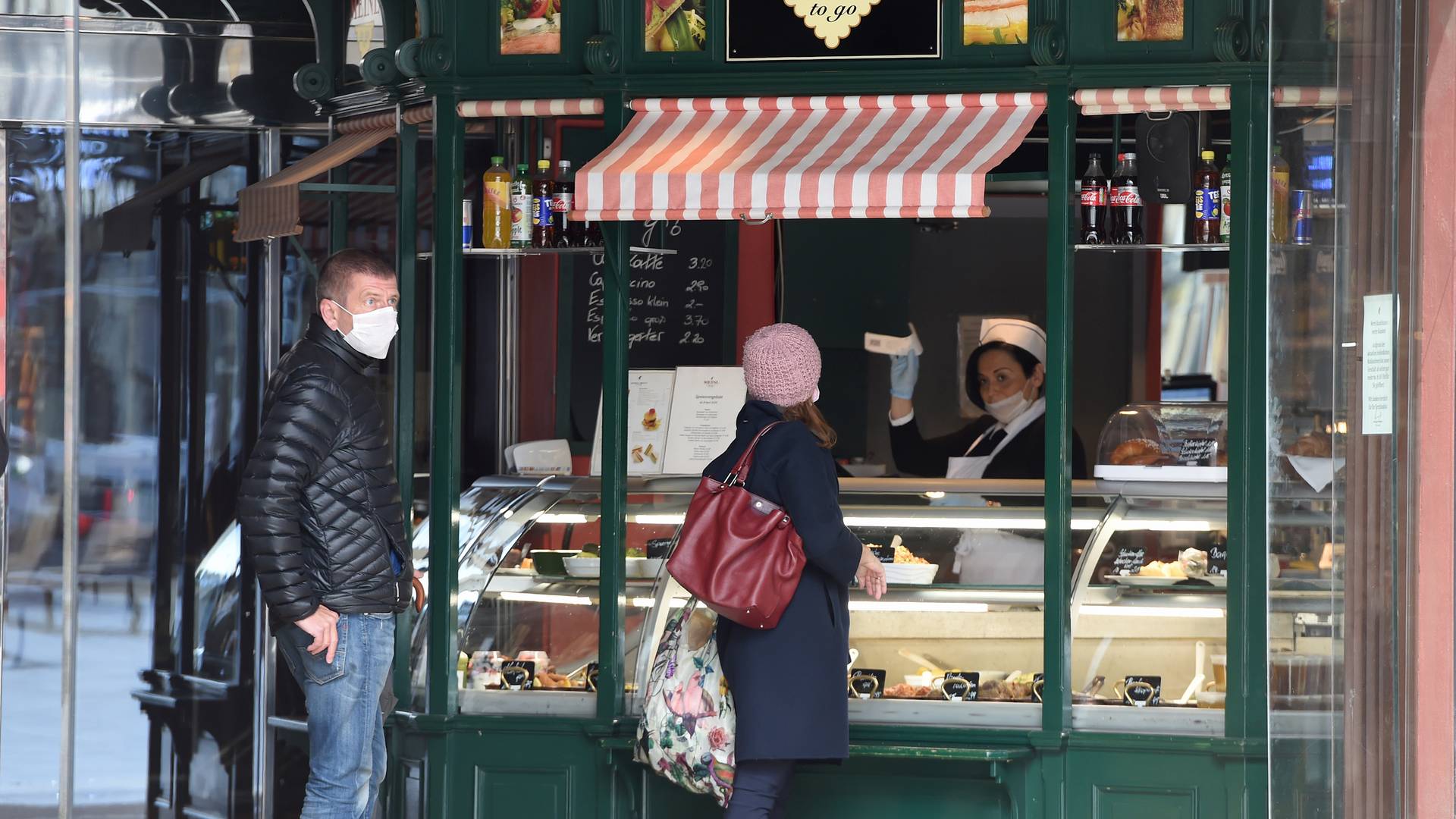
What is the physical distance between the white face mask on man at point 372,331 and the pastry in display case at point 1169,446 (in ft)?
7.86

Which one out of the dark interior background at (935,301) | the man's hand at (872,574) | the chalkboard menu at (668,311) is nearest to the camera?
the man's hand at (872,574)

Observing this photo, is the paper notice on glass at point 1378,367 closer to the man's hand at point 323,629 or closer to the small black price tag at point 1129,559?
the small black price tag at point 1129,559

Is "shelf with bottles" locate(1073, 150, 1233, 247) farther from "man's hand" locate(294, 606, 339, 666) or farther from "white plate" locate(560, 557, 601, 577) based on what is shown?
"man's hand" locate(294, 606, 339, 666)

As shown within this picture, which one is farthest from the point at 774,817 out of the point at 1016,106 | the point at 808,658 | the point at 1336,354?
the point at 1016,106

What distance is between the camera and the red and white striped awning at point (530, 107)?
5176 millimetres

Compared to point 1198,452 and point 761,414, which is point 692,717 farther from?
point 1198,452

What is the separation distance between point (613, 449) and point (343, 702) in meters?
1.30

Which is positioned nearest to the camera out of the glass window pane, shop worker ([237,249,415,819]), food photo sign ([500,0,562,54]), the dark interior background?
shop worker ([237,249,415,819])

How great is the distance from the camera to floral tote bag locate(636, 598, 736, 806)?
173 inches

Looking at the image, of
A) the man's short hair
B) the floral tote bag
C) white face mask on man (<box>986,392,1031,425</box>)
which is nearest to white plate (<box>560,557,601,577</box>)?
the floral tote bag

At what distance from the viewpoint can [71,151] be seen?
3.46 metres

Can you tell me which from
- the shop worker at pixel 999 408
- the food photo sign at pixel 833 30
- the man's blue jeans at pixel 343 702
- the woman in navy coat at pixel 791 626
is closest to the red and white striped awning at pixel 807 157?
the food photo sign at pixel 833 30

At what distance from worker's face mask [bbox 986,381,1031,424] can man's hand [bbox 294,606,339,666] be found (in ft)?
11.6

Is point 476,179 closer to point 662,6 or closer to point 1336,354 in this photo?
point 662,6
